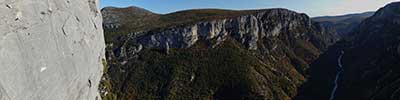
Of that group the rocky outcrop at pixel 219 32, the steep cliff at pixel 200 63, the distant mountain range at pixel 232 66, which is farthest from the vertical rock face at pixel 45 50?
the rocky outcrop at pixel 219 32

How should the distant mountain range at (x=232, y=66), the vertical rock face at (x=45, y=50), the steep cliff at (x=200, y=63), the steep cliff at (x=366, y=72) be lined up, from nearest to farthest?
the vertical rock face at (x=45, y=50), the steep cliff at (x=366, y=72), the distant mountain range at (x=232, y=66), the steep cliff at (x=200, y=63)

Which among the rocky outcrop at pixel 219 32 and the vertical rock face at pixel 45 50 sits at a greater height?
the vertical rock face at pixel 45 50

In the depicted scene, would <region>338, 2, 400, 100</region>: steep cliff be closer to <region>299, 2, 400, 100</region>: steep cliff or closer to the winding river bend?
<region>299, 2, 400, 100</region>: steep cliff

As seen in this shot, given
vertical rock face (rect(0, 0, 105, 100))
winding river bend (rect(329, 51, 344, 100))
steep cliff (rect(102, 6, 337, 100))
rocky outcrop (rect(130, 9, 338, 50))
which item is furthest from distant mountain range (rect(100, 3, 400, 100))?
vertical rock face (rect(0, 0, 105, 100))

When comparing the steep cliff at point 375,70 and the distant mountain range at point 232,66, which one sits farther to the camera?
the distant mountain range at point 232,66

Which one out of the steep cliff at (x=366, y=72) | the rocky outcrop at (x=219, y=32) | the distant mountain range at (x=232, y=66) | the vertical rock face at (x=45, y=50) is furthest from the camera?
the rocky outcrop at (x=219, y=32)

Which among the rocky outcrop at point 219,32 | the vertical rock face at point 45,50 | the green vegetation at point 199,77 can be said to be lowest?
the green vegetation at point 199,77

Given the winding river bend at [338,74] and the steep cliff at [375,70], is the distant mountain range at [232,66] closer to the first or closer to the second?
the steep cliff at [375,70]
